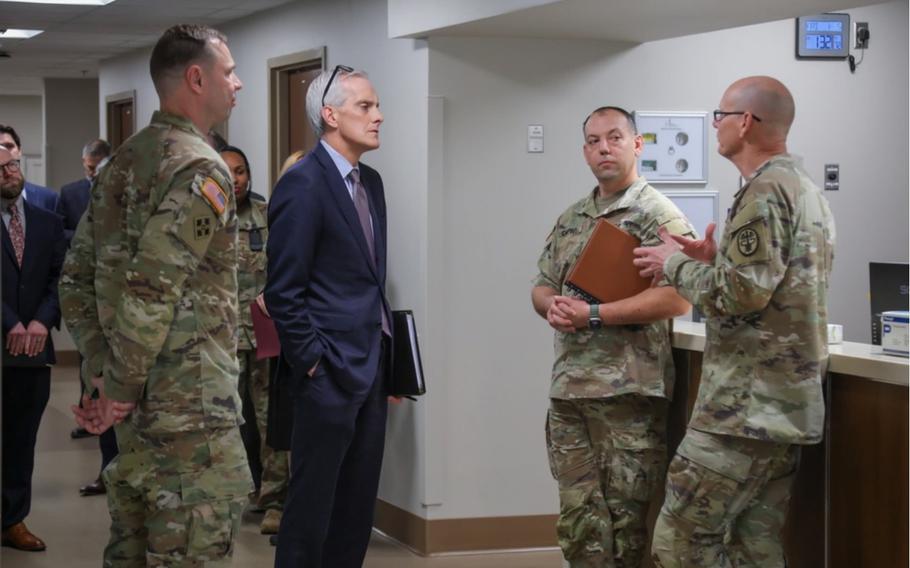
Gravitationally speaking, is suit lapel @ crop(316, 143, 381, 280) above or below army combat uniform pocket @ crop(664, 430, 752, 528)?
above

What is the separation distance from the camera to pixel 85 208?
7.23 meters

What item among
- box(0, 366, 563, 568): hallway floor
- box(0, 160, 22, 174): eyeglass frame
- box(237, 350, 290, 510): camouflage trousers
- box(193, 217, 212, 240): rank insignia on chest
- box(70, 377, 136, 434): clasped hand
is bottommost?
box(0, 366, 563, 568): hallway floor

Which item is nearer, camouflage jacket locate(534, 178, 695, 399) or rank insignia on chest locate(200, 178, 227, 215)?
rank insignia on chest locate(200, 178, 227, 215)

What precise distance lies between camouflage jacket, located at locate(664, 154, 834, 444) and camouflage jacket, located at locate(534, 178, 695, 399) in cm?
59

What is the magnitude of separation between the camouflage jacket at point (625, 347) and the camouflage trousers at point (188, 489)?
1.37 meters

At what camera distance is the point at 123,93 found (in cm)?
998

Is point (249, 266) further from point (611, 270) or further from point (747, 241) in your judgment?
point (747, 241)

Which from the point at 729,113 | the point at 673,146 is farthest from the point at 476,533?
the point at 729,113

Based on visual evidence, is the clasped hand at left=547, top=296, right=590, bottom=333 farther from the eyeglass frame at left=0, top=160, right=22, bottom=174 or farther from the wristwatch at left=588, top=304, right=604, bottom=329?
the eyeglass frame at left=0, top=160, right=22, bottom=174

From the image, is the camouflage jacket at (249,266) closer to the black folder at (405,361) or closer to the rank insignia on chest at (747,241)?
the black folder at (405,361)

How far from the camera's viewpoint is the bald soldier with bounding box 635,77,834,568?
3357 millimetres

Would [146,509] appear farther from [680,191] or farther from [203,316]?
[680,191]

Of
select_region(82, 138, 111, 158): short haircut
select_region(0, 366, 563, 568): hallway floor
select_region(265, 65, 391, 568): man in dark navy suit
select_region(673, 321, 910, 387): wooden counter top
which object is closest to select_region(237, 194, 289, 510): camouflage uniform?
select_region(0, 366, 563, 568): hallway floor

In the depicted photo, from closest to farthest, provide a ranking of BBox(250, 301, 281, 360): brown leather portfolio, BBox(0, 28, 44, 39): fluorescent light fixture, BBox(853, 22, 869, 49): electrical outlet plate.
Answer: BBox(250, 301, 281, 360): brown leather portfolio < BBox(853, 22, 869, 49): electrical outlet plate < BBox(0, 28, 44, 39): fluorescent light fixture
